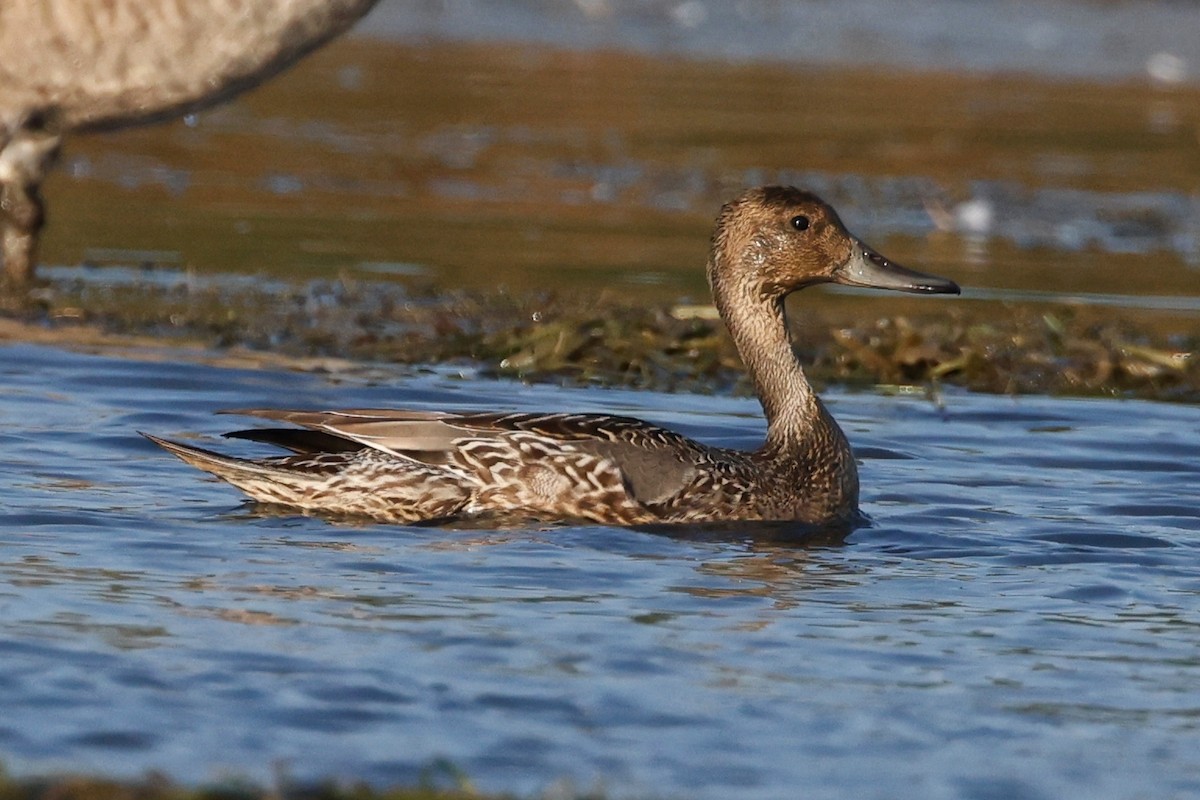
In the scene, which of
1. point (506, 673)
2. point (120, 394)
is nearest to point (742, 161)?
point (120, 394)

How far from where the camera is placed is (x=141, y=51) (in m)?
10.3

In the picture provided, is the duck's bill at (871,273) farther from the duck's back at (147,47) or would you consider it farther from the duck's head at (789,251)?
the duck's back at (147,47)

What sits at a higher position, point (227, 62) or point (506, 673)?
point (227, 62)

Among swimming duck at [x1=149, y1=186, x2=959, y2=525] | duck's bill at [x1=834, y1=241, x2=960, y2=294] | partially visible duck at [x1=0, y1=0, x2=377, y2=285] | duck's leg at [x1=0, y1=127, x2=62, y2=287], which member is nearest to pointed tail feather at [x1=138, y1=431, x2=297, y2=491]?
swimming duck at [x1=149, y1=186, x2=959, y2=525]

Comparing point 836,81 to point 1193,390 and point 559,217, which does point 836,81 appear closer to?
point 559,217

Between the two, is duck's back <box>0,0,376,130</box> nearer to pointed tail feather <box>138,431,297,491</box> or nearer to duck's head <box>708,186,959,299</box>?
duck's head <box>708,186,959,299</box>

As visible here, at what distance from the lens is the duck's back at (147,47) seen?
10195 mm

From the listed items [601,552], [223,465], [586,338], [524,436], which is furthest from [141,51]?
[601,552]

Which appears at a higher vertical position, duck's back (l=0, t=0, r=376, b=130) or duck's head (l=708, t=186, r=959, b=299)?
duck's back (l=0, t=0, r=376, b=130)

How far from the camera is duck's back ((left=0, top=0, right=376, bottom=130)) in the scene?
1020cm

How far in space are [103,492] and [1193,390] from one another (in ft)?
19.3

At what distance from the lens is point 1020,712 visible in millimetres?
5652

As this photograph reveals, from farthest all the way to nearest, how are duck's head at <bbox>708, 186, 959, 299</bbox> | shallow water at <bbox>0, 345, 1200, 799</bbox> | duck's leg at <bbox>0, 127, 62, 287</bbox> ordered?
duck's leg at <bbox>0, 127, 62, 287</bbox>, duck's head at <bbox>708, 186, 959, 299</bbox>, shallow water at <bbox>0, 345, 1200, 799</bbox>

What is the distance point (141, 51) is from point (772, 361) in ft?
11.6
